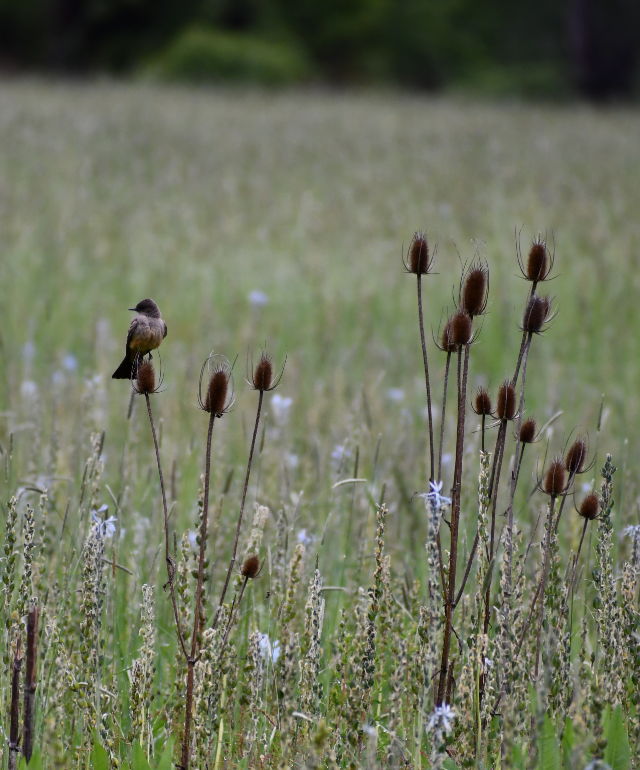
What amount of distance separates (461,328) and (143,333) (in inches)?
18.2

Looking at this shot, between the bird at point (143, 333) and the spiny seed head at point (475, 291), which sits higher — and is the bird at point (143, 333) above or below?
below

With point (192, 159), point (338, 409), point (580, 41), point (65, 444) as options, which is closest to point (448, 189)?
point (192, 159)

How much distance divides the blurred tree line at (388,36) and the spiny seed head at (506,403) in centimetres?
2809

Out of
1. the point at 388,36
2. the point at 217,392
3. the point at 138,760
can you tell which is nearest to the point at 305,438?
the point at 138,760

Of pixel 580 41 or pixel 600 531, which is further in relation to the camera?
pixel 580 41

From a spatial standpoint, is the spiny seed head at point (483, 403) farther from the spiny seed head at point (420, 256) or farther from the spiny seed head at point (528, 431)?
the spiny seed head at point (420, 256)

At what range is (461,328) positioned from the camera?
1.25m

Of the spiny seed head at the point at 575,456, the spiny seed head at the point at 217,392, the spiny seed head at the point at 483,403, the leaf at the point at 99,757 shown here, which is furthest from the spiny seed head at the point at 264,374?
the leaf at the point at 99,757

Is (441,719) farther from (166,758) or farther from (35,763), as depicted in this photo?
(35,763)

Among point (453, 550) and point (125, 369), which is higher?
point (125, 369)

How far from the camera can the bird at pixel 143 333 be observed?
1.06 meters

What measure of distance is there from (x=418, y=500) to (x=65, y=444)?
1.28 meters

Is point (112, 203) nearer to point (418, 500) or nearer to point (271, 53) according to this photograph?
point (418, 500)

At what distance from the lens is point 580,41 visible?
2955 centimetres
